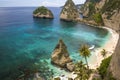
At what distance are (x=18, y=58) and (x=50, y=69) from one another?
17.9m

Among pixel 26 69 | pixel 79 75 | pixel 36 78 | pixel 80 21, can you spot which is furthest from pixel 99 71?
pixel 80 21

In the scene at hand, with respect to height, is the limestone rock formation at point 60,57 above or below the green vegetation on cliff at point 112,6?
below

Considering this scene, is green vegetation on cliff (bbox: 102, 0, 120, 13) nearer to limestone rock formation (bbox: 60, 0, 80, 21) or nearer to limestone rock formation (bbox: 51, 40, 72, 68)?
limestone rock formation (bbox: 60, 0, 80, 21)

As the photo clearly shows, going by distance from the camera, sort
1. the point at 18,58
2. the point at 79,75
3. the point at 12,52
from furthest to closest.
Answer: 1. the point at 12,52
2. the point at 18,58
3. the point at 79,75

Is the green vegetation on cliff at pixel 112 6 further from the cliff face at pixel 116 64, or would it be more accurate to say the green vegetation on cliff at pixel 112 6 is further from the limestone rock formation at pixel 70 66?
the cliff face at pixel 116 64

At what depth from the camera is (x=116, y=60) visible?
37.9m

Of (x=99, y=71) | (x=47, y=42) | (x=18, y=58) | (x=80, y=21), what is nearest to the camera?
(x=99, y=71)

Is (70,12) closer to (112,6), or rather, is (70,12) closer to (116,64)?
(112,6)

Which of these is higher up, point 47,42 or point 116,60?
point 116,60

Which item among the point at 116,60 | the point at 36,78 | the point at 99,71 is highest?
the point at 116,60

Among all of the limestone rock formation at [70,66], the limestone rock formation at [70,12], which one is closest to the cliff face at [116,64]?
the limestone rock formation at [70,66]

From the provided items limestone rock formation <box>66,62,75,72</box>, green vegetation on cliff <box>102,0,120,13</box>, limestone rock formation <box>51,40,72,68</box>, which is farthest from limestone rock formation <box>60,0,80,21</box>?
limestone rock formation <box>66,62,75,72</box>

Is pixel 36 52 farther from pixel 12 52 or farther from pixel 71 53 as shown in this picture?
pixel 71 53

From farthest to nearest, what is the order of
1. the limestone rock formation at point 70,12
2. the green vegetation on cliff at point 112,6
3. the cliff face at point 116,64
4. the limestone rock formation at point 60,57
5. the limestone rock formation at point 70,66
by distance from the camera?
the limestone rock formation at point 70,12, the green vegetation on cliff at point 112,6, the limestone rock formation at point 60,57, the limestone rock formation at point 70,66, the cliff face at point 116,64
